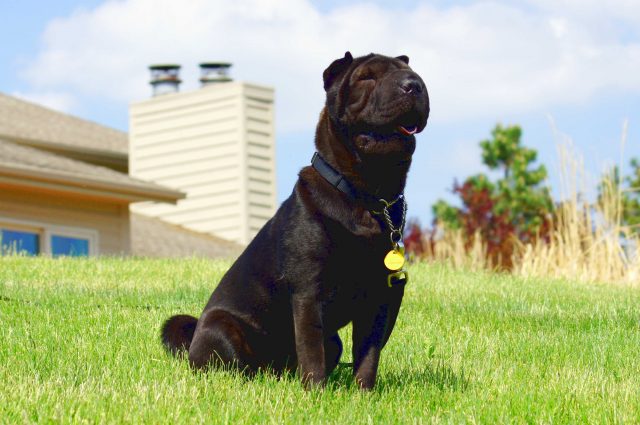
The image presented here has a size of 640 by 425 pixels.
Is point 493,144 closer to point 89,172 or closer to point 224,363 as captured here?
point 89,172

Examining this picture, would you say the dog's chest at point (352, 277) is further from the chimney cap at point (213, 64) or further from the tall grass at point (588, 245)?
the chimney cap at point (213, 64)

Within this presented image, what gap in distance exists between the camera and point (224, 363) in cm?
617

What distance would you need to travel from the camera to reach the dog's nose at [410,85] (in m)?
5.49

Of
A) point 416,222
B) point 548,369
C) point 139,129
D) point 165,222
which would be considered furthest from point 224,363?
point 139,129

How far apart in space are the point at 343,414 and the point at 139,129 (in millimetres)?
23930

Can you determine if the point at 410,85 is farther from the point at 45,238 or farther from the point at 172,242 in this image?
the point at 172,242

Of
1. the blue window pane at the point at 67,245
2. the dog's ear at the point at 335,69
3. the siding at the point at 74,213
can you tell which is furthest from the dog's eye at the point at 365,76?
the blue window pane at the point at 67,245

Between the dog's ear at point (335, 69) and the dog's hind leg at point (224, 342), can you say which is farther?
the dog's hind leg at point (224, 342)

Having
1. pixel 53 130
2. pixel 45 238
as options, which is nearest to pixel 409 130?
pixel 45 238

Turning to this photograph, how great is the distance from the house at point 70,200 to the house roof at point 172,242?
0.02 metres

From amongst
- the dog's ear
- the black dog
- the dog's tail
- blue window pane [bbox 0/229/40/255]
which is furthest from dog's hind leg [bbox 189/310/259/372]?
blue window pane [bbox 0/229/40/255]

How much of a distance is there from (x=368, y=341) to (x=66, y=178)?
14731mm

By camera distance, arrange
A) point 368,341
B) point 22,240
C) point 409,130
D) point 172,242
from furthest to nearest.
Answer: point 172,242 → point 22,240 → point 368,341 → point 409,130

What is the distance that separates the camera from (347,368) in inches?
282
